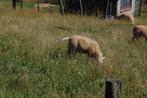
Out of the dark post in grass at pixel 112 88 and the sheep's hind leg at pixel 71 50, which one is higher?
the dark post in grass at pixel 112 88

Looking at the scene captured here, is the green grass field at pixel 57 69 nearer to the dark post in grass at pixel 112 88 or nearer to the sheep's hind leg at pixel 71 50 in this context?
the sheep's hind leg at pixel 71 50

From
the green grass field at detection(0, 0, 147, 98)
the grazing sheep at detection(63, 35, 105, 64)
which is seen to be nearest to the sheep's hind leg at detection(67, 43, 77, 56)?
the grazing sheep at detection(63, 35, 105, 64)

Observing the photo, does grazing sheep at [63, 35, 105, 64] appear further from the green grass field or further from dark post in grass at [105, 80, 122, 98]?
dark post in grass at [105, 80, 122, 98]

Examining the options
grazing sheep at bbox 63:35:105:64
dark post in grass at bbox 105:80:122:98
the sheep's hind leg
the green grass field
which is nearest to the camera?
dark post in grass at bbox 105:80:122:98

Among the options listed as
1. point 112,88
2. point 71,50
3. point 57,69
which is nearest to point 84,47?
point 71,50

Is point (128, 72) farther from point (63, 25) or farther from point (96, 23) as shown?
point (96, 23)

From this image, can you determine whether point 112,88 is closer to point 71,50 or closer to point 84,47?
point 84,47

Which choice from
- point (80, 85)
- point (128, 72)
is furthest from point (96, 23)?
point (80, 85)

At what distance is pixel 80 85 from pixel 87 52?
9.44 ft

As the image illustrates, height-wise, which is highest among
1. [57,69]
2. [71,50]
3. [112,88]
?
[112,88]

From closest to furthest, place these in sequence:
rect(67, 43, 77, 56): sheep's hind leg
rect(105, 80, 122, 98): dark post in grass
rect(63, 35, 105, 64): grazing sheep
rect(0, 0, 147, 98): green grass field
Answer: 1. rect(105, 80, 122, 98): dark post in grass
2. rect(0, 0, 147, 98): green grass field
3. rect(63, 35, 105, 64): grazing sheep
4. rect(67, 43, 77, 56): sheep's hind leg

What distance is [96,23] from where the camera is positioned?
19781mm

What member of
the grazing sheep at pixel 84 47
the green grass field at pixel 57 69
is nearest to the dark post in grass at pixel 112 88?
the green grass field at pixel 57 69

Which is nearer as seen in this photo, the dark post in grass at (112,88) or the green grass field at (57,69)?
the dark post in grass at (112,88)
